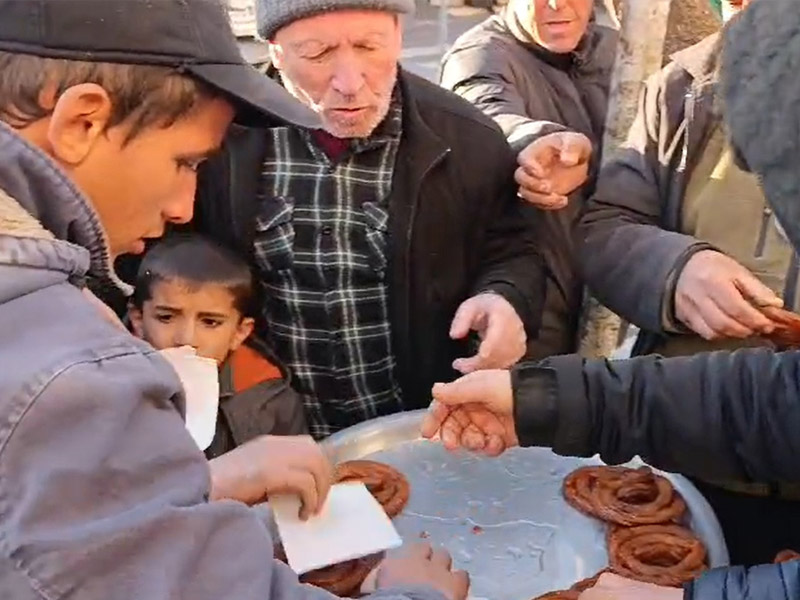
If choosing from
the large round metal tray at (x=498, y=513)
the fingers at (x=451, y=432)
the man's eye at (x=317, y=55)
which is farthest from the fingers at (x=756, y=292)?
the man's eye at (x=317, y=55)

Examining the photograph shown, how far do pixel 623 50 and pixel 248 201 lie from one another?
112 centimetres

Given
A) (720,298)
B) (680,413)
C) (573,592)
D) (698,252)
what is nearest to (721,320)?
(720,298)

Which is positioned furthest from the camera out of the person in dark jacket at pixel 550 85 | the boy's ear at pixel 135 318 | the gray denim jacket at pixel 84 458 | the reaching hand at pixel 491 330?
the person in dark jacket at pixel 550 85

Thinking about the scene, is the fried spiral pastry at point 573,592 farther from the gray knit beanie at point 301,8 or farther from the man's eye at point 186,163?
the gray knit beanie at point 301,8

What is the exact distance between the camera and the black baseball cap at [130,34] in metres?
1.29

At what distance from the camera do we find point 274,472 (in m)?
1.75

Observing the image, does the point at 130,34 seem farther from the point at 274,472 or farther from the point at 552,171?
the point at 552,171

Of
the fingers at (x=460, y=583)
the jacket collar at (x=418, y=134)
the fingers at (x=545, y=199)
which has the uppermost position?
the jacket collar at (x=418, y=134)

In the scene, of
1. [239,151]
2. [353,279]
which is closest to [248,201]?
[239,151]

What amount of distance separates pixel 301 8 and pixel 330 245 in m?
0.55

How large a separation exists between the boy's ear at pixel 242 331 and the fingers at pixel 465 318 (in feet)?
1.72

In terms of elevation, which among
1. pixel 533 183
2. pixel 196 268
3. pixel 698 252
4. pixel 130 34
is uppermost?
pixel 130 34

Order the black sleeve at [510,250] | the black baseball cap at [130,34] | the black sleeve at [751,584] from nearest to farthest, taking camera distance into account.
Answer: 1. the black baseball cap at [130,34]
2. the black sleeve at [751,584]
3. the black sleeve at [510,250]

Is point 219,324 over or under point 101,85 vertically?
under
